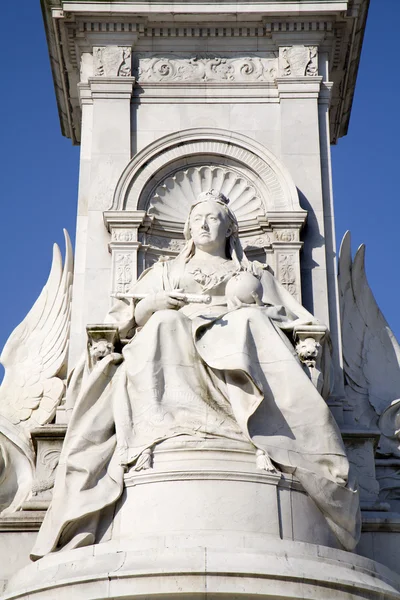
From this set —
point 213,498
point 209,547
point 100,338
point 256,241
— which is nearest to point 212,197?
point 256,241

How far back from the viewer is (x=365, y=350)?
56.3ft

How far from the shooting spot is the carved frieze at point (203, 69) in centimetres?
1800

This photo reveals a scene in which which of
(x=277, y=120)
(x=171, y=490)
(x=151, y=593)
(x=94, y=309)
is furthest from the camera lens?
(x=277, y=120)

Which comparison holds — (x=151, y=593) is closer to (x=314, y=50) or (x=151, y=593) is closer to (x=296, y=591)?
(x=296, y=591)

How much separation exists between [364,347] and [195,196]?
309 cm

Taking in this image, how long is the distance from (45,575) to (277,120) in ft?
25.4

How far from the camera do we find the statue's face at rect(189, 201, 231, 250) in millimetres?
15594

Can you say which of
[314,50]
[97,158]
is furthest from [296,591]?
[314,50]

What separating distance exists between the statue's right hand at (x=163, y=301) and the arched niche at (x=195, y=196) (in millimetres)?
2034

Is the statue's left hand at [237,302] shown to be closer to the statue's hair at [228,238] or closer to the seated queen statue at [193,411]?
the seated queen statue at [193,411]

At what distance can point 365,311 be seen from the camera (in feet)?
57.5

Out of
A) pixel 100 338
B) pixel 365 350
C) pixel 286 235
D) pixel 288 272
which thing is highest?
pixel 286 235

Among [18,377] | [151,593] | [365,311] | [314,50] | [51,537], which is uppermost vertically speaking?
[314,50]

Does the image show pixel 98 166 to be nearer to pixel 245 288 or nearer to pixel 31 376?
pixel 31 376
